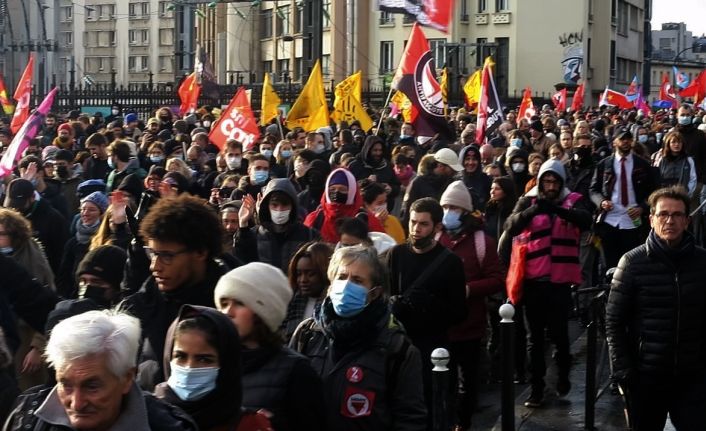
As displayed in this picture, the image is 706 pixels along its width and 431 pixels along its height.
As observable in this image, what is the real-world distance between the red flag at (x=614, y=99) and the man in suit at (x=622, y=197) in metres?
26.1

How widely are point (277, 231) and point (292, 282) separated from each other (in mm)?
1991

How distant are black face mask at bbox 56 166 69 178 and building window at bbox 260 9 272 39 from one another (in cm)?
6472

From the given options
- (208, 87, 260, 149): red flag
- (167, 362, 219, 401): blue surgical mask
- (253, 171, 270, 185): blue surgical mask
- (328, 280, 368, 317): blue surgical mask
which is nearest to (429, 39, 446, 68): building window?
(208, 87, 260, 149): red flag

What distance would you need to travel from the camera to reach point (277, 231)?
8430 millimetres

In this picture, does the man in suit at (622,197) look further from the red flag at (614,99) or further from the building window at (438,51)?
the building window at (438,51)

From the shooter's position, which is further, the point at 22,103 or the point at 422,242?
the point at 22,103

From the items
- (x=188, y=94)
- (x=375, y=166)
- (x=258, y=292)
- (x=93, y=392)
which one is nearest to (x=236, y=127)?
(x=375, y=166)

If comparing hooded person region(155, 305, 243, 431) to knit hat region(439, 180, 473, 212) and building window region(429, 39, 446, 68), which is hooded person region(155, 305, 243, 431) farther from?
building window region(429, 39, 446, 68)

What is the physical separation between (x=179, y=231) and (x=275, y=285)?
0.62m

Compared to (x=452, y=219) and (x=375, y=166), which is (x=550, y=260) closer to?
(x=452, y=219)

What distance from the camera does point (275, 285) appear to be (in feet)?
16.1

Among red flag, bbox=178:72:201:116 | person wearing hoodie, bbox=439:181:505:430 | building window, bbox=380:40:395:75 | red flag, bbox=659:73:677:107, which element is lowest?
person wearing hoodie, bbox=439:181:505:430

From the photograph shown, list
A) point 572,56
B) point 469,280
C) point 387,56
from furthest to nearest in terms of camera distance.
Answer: point 387,56 < point 572,56 < point 469,280

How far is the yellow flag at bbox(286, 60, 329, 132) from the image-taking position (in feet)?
65.0
